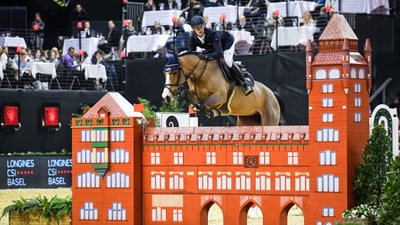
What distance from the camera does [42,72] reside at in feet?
109

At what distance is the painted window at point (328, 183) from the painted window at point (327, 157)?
0.19 m

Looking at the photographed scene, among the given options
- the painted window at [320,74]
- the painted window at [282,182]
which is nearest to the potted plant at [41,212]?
the painted window at [282,182]

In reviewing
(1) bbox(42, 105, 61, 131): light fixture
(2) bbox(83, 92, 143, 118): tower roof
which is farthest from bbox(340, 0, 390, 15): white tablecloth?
(2) bbox(83, 92, 143, 118): tower roof

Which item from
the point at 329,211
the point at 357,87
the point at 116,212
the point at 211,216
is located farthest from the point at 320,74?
the point at 211,216

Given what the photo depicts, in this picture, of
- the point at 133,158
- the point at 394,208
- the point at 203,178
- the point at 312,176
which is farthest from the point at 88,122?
the point at 394,208

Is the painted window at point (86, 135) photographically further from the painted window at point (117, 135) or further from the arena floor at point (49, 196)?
the arena floor at point (49, 196)

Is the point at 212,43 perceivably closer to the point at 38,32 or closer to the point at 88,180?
the point at 88,180

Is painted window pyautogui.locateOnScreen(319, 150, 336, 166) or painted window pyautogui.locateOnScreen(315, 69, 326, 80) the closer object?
painted window pyautogui.locateOnScreen(319, 150, 336, 166)

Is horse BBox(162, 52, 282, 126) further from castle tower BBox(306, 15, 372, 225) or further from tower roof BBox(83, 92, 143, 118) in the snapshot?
castle tower BBox(306, 15, 372, 225)

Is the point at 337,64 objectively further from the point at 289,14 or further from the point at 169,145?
the point at 289,14

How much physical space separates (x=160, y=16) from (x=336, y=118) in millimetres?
17889

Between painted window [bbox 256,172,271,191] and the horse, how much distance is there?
3733 millimetres

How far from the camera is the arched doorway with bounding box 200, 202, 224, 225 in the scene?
18.5m

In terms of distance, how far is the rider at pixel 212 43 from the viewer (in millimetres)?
21703
